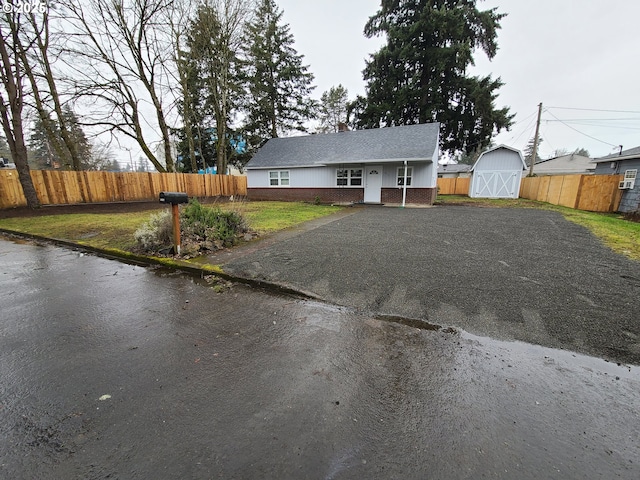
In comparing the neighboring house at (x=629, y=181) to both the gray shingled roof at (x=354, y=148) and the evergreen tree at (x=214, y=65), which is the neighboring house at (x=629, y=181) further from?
the evergreen tree at (x=214, y=65)

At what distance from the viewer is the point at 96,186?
45.9ft

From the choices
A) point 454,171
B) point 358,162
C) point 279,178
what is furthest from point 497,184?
point 454,171

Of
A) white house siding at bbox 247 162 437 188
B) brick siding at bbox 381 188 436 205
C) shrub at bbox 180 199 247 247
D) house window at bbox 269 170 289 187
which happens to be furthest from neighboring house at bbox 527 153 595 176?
shrub at bbox 180 199 247 247

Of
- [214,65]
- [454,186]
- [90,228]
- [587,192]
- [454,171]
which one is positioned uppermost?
[214,65]

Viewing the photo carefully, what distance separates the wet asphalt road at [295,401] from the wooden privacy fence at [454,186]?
2767 cm

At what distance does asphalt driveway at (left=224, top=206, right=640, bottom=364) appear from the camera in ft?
9.11

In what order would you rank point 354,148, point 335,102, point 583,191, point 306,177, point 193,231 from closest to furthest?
1. point 193,231
2. point 583,191
3. point 354,148
4. point 306,177
5. point 335,102

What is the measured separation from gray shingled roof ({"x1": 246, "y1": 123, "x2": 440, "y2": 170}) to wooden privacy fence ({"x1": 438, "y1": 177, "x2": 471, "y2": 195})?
12.2 m

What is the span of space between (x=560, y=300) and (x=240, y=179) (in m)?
21.6

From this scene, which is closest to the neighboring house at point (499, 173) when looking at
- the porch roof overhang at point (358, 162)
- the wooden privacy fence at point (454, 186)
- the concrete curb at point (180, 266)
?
the wooden privacy fence at point (454, 186)

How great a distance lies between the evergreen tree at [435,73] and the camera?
20.5m

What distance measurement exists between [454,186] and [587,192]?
1337 centimetres

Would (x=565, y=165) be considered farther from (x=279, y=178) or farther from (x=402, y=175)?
(x=279, y=178)

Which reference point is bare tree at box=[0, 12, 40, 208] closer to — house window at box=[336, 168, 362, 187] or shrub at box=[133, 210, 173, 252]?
shrub at box=[133, 210, 173, 252]
